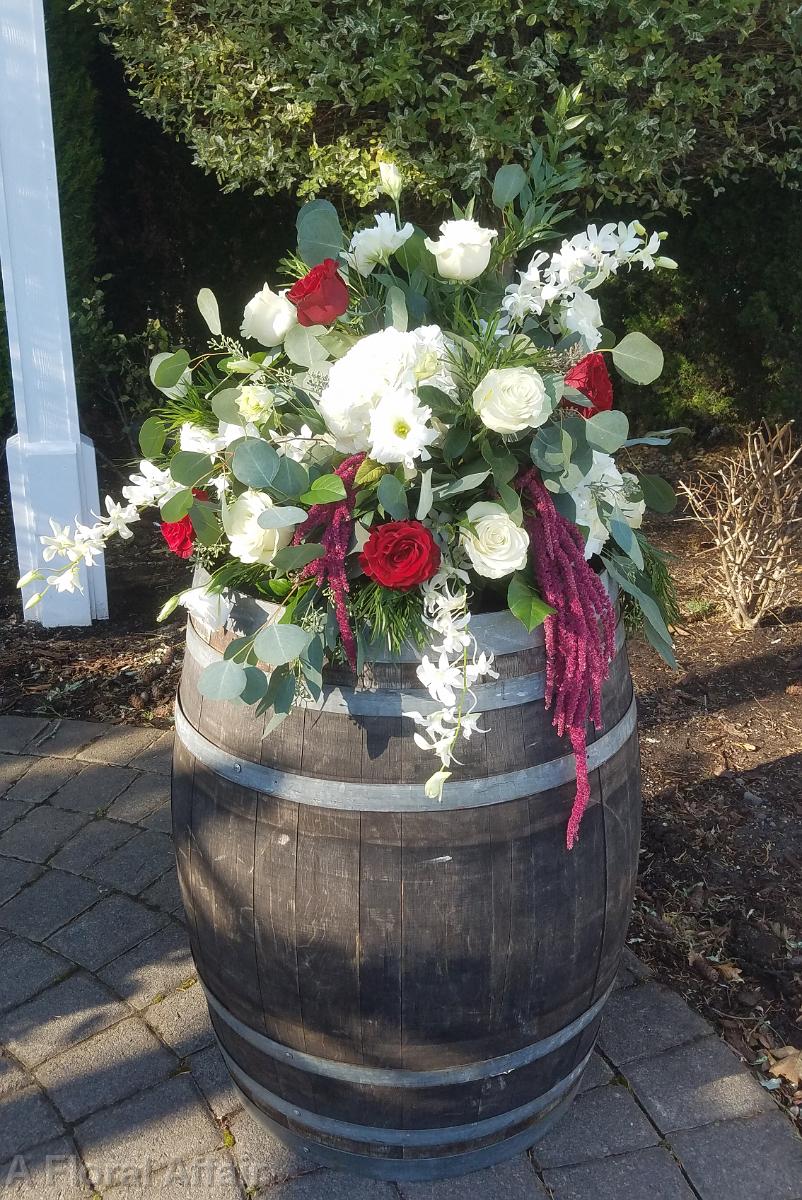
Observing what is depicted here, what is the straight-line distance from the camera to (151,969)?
2.52m

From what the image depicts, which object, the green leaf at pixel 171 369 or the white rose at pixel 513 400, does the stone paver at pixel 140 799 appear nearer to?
the green leaf at pixel 171 369

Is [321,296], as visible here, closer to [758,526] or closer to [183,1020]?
[183,1020]

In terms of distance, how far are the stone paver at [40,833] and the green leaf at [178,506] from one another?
65.5 inches

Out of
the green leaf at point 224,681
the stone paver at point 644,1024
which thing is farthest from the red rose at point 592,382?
the stone paver at point 644,1024

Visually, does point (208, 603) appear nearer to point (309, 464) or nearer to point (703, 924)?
point (309, 464)

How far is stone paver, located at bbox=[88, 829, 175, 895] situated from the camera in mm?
2828

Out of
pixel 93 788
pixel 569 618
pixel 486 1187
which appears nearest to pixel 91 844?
→ pixel 93 788

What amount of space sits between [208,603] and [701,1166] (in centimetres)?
150

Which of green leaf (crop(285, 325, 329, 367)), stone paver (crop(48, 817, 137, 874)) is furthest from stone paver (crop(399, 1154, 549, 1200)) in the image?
green leaf (crop(285, 325, 329, 367))

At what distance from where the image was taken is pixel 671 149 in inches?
153

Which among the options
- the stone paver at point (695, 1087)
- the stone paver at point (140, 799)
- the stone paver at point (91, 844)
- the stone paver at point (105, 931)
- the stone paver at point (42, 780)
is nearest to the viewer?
the stone paver at point (695, 1087)

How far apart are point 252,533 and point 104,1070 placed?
4.52ft

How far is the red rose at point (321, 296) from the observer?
1.61 meters

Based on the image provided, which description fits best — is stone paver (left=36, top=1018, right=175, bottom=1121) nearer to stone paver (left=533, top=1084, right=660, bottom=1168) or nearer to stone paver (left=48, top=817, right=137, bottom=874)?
stone paver (left=48, top=817, right=137, bottom=874)
